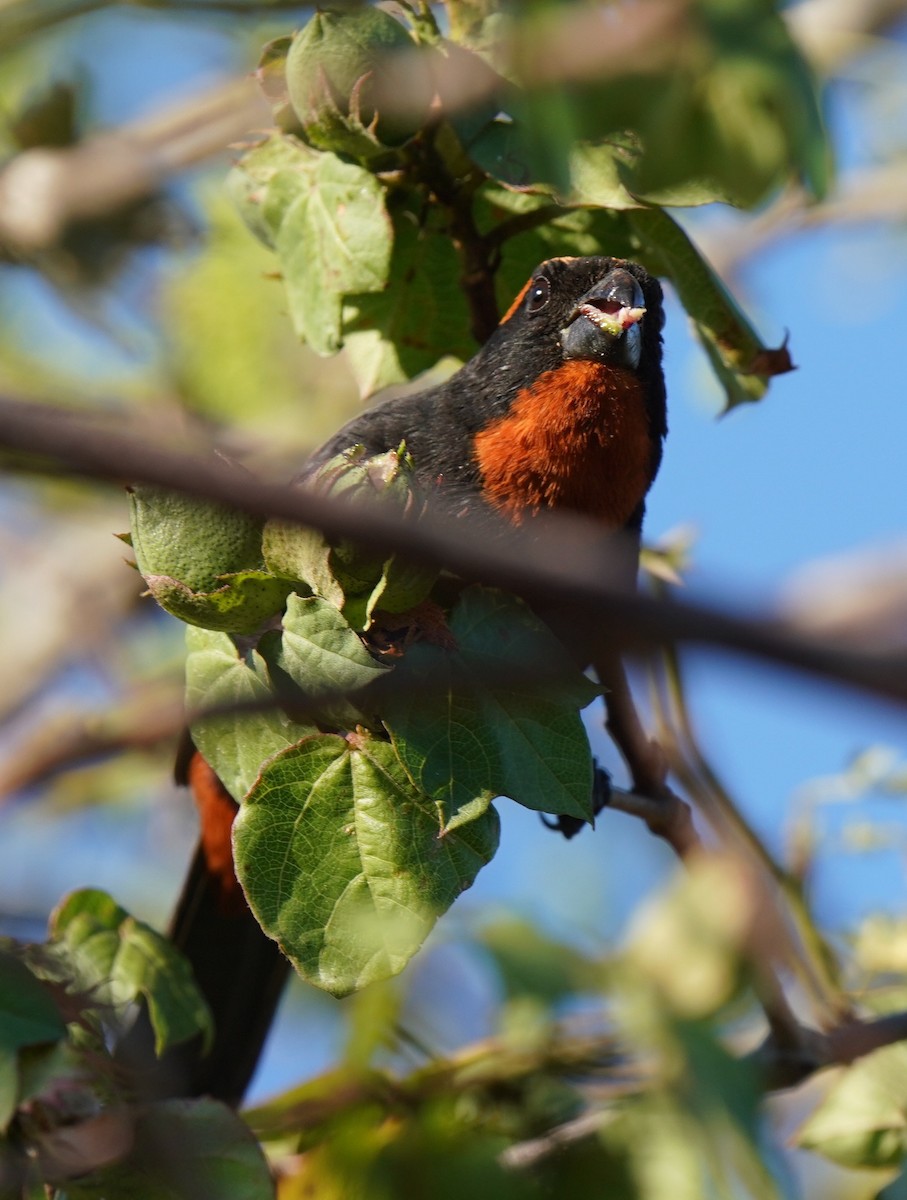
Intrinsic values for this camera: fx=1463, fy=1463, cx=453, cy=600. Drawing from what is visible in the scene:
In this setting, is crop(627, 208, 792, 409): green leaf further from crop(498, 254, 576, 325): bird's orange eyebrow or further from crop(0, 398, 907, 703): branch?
crop(0, 398, 907, 703): branch

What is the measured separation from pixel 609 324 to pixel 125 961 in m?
1.43

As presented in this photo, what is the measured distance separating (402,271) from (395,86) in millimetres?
440

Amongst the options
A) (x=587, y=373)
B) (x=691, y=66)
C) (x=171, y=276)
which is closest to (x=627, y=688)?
(x=587, y=373)

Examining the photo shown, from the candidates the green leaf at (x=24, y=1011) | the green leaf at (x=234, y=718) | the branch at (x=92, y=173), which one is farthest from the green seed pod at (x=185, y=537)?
the branch at (x=92, y=173)

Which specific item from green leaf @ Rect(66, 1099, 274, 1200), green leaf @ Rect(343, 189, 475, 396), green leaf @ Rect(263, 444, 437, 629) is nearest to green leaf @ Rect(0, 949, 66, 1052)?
green leaf @ Rect(66, 1099, 274, 1200)

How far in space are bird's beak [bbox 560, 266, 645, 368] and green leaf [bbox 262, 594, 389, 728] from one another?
122cm

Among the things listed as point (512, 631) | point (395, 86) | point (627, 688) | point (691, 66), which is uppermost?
point (691, 66)

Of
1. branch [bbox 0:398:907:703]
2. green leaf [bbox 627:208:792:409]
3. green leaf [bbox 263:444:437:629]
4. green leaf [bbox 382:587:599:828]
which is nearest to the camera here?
branch [bbox 0:398:907:703]

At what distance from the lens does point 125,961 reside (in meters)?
2.27

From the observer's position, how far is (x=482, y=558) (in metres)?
0.72

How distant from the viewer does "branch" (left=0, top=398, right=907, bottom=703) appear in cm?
64

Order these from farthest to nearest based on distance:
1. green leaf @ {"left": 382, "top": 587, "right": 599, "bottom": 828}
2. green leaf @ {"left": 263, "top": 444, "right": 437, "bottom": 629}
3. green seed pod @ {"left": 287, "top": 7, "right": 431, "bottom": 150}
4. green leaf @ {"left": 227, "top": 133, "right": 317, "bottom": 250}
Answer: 1. green leaf @ {"left": 227, "top": 133, "right": 317, "bottom": 250}
2. green seed pod @ {"left": 287, "top": 7, "right": 431, "bottom": 150}
3. green leaf @ {"left": 382, "top": 587, "right": 599, "bottom": 828}
4. green leaf @ {"left": 263, "top": 444, "right": 437, "bottom": 629}

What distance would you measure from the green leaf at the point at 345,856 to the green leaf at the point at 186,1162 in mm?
353

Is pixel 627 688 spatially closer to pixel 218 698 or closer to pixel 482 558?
pixel 218 698
